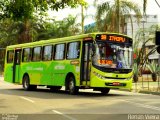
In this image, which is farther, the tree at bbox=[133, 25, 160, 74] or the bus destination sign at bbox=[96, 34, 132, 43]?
the tree at bbox=[133, 25, 160, 74]

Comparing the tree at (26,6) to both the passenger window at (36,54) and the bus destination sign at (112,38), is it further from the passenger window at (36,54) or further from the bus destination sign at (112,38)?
the passenger window at (36,54)

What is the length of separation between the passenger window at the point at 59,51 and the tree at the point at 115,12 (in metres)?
13.2

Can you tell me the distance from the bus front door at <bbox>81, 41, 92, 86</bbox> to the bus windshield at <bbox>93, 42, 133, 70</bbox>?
472 millimetres

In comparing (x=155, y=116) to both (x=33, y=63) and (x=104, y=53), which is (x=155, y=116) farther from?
(x=33, y=63)

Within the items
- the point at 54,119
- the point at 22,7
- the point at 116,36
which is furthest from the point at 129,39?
the point at 54,119

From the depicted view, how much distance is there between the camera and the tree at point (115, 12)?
39350mm

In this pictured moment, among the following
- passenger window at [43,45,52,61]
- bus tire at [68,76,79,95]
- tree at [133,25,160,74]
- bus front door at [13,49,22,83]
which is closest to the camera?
bus tire at [68,76,79,95]

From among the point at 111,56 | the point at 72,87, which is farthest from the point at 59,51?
the point at 111,56

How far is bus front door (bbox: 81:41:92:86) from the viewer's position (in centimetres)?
2358

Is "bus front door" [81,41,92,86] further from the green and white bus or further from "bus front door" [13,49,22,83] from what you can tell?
"bus front door" [13,49,22,83]

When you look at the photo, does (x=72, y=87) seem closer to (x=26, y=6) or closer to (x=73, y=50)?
(x=73, y=50)

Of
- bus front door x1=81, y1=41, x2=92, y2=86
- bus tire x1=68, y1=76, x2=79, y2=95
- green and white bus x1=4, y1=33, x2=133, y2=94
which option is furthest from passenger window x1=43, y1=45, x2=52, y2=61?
bus front door x1=81, y1=41, x2=92, y2=86

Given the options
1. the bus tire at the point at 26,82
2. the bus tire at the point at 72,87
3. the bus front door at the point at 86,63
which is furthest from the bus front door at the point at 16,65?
the bus front door at the point at 86,63

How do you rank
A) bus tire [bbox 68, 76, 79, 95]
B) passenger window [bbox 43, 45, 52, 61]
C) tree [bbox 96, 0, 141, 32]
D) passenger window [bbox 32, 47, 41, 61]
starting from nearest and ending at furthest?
1. bus tire [bbox 68, 76, 79, 95]
2. passenger window [bbox 43, 45, 52, 61]
3. passenger window [bbox 32, 47, 41, 61]
4. tree [bbox 96, 0, 141, 32]
